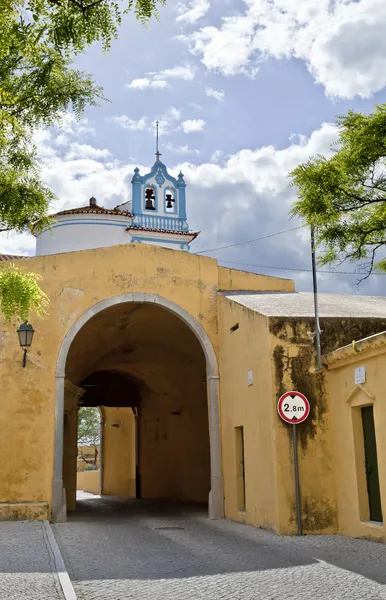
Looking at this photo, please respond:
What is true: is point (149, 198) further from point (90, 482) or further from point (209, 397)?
point (209, 397)

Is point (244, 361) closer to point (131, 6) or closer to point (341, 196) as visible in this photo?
point (341, 196)

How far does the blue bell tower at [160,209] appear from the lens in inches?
1149

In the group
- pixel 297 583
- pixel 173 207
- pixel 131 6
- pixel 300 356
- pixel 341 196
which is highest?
pixel 173 207

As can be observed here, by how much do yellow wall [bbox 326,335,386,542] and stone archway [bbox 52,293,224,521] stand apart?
161 inches

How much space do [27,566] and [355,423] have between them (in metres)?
5.21

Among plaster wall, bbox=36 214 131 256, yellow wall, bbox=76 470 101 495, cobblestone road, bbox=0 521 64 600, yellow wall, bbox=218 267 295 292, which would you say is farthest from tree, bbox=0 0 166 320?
yellow wall, bbox=76 470 101 495

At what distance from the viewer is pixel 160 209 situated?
30422mm

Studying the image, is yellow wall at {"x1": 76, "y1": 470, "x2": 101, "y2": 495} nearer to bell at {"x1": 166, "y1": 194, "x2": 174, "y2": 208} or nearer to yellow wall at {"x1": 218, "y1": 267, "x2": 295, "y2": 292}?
bell at {"x1": 166, "y1": 194, "x2": 174, "y2": 208}

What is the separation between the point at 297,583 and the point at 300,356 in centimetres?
514

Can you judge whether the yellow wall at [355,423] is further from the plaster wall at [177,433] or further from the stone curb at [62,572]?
the plaster wall at [177,433]

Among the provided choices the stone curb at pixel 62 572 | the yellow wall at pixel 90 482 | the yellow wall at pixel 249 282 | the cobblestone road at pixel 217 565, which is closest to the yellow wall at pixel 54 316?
the yellow wall at pixel 249 282

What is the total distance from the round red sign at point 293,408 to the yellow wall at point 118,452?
1731 centimetres

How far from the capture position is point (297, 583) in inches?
263

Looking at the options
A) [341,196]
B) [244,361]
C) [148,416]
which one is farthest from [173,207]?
[341,196]
